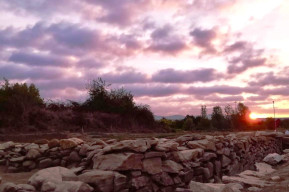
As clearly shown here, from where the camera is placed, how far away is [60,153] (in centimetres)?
930

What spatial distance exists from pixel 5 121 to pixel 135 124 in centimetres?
736

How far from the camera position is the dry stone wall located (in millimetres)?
6309

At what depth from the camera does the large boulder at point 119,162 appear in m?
6.32

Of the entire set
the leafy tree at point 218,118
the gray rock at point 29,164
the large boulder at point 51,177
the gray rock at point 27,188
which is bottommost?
the gray rock at point 29,164

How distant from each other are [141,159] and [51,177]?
175cm

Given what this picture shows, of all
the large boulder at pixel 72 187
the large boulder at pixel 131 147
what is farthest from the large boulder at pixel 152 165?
the large boulder at pixel 72 187

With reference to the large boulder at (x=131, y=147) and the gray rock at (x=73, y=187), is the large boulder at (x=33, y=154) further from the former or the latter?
the gray rock at (x=73, y=187)

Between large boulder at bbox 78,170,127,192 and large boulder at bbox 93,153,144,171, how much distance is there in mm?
268

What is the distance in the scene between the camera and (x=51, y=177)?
5855mm

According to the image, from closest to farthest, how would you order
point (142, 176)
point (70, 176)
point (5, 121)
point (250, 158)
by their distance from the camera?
1. point (70, 176)
2. point (142, 176)
3. point (250, 158)
4. point (5, 121)

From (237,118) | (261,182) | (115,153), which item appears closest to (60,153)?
(115,153)

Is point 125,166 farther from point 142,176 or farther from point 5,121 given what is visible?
point 5,121

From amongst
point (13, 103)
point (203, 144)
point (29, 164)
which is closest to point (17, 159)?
point (29, 164)

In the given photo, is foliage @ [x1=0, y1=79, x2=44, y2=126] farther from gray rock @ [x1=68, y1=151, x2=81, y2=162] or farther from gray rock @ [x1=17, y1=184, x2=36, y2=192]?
gray rock @ [x1=17, y1=184, x2=36, y2=192]
